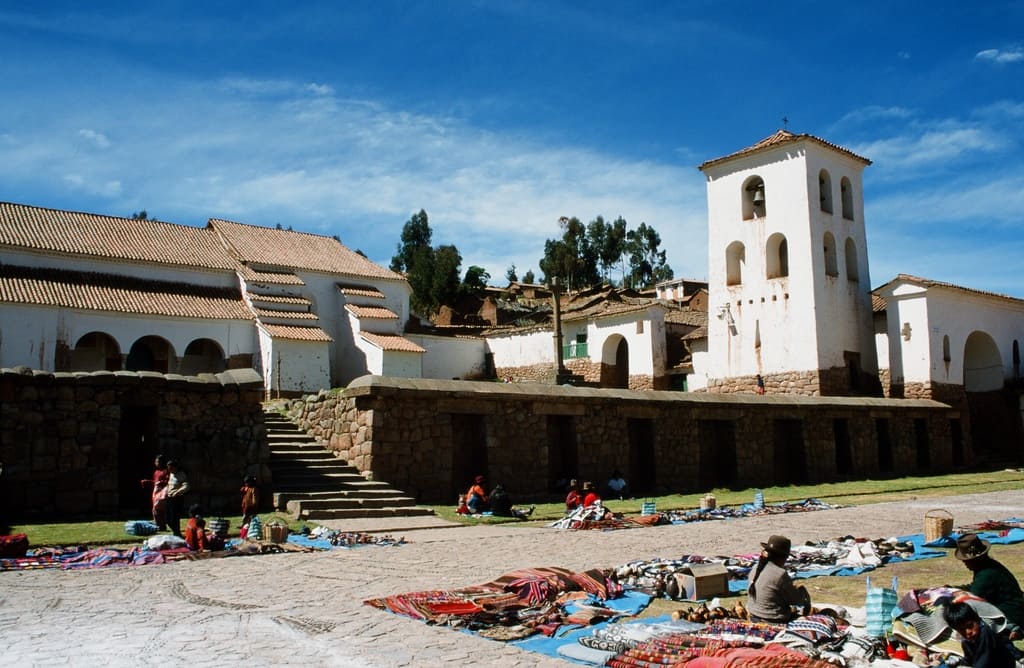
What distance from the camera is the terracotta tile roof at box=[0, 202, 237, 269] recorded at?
28.5m

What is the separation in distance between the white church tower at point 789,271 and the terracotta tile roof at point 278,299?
1545 centimetres

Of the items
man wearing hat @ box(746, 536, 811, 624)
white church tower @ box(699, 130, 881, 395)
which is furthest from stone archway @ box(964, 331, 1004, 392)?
man wearing hat @ box(746, 536, 811, 624)

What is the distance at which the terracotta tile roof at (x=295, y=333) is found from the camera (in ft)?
93.9

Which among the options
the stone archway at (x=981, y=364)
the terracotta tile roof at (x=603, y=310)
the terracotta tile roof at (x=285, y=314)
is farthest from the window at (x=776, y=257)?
the terracotta tile roof at (x=285, y=314)

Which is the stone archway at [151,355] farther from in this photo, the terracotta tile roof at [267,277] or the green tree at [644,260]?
the green tree at [644,260]

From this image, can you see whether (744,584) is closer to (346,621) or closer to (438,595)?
(438,595)

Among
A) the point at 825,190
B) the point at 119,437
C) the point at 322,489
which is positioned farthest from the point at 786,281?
the point at 119,437

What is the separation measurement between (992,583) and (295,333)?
25512mm

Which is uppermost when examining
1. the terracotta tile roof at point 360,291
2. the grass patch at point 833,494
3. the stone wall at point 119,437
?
the terracotta tile roof at point 360,291

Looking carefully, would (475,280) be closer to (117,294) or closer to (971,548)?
(117,294)

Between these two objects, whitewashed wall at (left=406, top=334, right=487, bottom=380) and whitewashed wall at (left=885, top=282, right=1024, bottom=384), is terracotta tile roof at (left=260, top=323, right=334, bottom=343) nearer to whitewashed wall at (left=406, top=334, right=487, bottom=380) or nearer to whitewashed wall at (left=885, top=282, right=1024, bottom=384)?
whitewashed wall at (left=406, top=334, right=487, bottom=380)

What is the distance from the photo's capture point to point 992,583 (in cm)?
610

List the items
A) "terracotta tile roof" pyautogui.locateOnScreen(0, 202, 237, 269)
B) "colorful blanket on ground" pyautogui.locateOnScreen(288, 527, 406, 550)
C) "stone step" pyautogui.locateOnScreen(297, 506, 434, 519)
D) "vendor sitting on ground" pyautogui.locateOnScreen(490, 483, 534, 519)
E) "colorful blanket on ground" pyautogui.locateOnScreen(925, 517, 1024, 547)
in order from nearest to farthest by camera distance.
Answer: "colorful blanket on ground" pyautogui.locateOnScreen(925, 517, 1024, 547) < "colorful blanket on ground" pyautogui.locateOnScreen(288, 527, 406, 550) < "stone step" pyautogui.locateOnScreen(297, 506, 434, 519) < "vendor sitting on ground" pyautogui.locateOnScreen(490, 483, 534, 519) < "terracotta tile roof" pyautogui.locateOnScreen(0, 202, 237, 269)

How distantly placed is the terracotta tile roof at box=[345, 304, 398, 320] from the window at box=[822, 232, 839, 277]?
16406 millimetres
